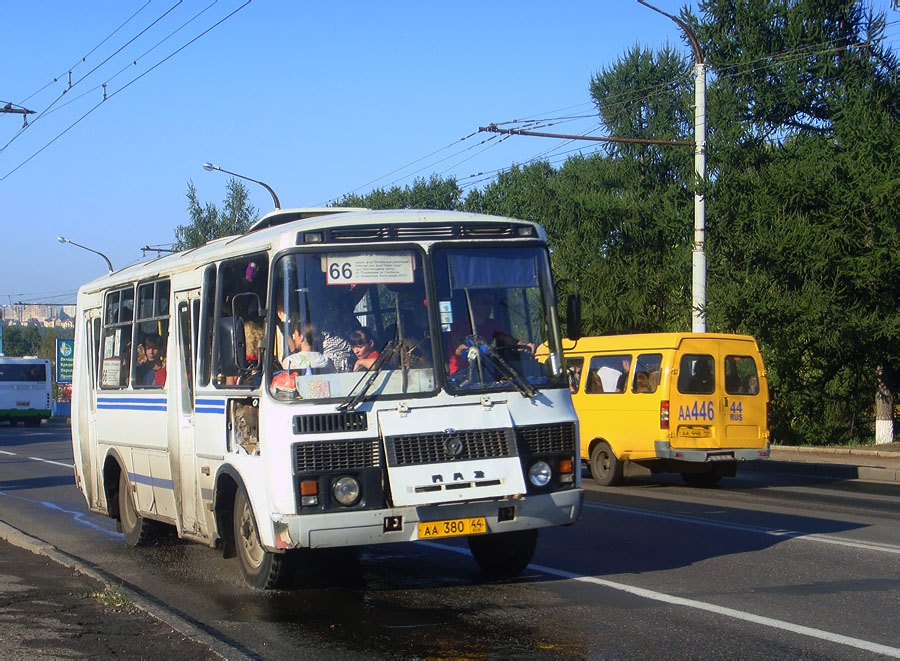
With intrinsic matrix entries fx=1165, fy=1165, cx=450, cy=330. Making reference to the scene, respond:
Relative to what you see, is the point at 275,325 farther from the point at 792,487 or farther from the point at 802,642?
the point at 792,487

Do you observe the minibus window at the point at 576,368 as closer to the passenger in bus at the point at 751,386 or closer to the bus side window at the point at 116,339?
the passenger in bus at the point at 751,386

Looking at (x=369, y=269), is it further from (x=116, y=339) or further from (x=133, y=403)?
(x=116, y=339)

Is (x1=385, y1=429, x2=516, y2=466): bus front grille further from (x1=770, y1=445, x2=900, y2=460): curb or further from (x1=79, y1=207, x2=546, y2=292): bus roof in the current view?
(x1=770, y1=445, x2=900, y2=460): curb

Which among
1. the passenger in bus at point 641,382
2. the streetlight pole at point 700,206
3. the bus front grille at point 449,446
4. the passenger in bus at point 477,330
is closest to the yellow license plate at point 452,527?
the bus front grille at point 449,446

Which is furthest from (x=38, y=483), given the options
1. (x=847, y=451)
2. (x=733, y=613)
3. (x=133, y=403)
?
(x=733, y=613)

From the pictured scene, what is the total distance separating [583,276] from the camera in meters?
30.7

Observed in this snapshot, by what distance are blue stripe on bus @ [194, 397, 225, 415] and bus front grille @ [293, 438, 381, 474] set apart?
1.40 m

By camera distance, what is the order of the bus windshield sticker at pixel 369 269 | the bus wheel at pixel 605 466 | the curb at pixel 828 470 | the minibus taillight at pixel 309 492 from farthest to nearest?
the curb at pixel 828 470, the bus wheel at pixel 605 466, the bus windshield sticker at pixel 369 269, the minibus taillight at pixel 309 492

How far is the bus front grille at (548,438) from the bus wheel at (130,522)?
4919mm

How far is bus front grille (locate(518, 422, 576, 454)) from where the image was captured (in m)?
8.16

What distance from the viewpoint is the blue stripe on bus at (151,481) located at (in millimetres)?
10273

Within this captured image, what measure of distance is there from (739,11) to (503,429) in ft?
111

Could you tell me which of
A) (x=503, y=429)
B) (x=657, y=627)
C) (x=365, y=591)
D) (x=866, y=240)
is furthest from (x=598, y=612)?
(x=866, y=240)

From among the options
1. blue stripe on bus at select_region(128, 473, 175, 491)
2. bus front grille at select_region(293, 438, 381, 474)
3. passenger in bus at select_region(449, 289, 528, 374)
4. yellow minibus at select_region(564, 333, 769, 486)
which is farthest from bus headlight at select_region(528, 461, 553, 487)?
yellow minibus at select_region(564, 333, 769, 486)
